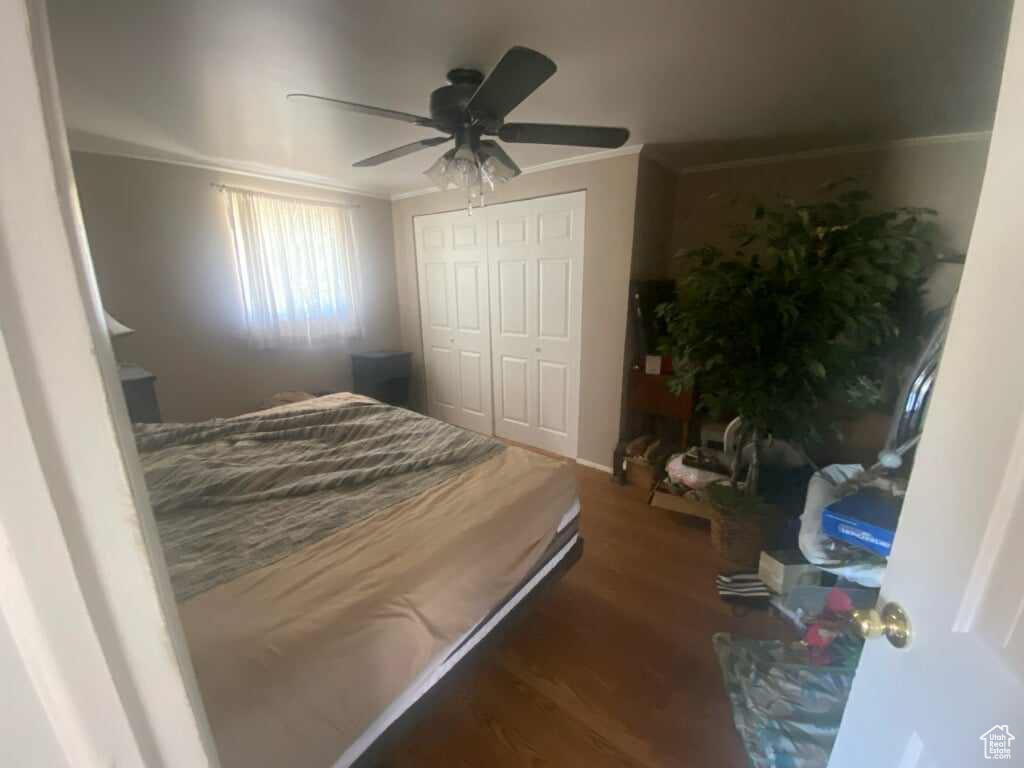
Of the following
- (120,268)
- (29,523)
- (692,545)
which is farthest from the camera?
(120,268)

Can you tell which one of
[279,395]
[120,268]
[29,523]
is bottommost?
[279,395]

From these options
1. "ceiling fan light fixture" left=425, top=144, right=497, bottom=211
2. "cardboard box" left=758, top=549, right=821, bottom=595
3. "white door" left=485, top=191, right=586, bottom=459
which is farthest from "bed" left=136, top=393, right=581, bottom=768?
"white door" left=485, top=191, right=586, bottom=459

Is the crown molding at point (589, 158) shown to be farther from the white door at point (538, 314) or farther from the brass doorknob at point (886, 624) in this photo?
the brass doorknob at point (886, 624)

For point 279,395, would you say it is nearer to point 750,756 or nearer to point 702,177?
point 750,756

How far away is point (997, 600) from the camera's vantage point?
424 millimetres

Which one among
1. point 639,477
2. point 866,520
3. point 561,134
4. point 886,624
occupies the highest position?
point 561,134

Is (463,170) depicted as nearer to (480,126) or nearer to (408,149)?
(480,126)

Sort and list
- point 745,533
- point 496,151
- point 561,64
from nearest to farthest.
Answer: point 561,64 → point 496,151 → point 745,533

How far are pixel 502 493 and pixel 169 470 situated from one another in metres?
1.29

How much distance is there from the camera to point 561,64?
61.7 inches

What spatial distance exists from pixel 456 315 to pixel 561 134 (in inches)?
89.8

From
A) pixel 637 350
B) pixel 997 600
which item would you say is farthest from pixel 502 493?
pixel 637 350

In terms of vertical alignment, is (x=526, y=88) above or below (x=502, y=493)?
above

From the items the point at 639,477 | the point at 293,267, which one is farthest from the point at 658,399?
the point at 293,267
